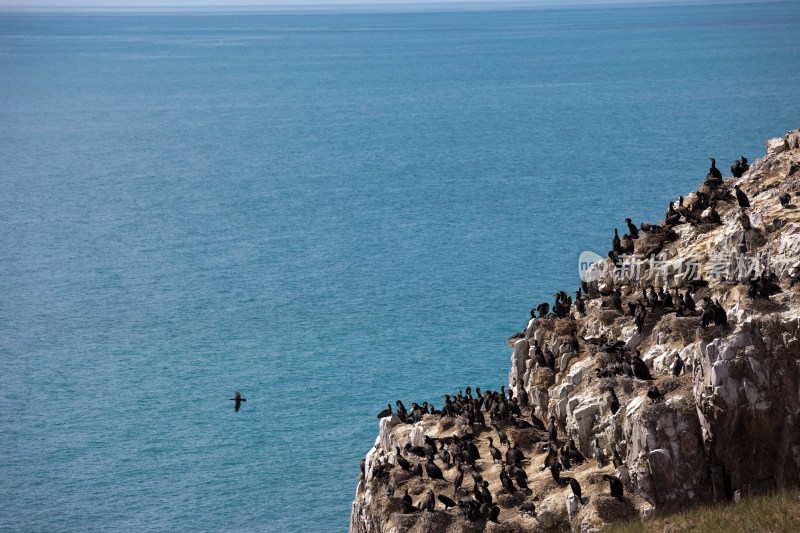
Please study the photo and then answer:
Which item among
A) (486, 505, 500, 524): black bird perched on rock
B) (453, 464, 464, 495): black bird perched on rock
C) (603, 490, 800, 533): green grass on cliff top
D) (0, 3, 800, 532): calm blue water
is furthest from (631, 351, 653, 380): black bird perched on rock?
(0, 3, 800, 532): calm blue water

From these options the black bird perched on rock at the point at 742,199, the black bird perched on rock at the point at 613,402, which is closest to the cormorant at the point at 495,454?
the black bird perched on rock at the point at 613,402

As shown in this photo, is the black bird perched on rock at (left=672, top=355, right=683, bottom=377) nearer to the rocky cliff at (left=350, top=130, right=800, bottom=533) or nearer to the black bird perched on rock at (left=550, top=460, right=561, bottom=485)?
the rocky cliff at (left=350, top=130, right=800, bottom=533)

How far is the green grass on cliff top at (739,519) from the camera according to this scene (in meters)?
36.9

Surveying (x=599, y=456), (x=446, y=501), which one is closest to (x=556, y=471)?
(x=599, y=456)

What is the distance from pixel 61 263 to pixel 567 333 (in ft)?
356

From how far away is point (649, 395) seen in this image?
136 ft

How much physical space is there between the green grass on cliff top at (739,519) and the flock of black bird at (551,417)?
1840 millimetres

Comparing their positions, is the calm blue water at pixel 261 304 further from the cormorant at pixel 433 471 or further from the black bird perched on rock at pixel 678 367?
the black bird perched on rock at pixel 678 367

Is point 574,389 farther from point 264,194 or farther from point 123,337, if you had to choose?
point 264,194

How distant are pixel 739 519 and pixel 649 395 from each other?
5610 mm

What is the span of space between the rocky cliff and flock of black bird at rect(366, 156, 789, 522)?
9 centimetres

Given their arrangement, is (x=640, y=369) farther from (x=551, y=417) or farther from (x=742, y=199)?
(x=742, y=199)

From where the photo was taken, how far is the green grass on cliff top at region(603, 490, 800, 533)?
121ft

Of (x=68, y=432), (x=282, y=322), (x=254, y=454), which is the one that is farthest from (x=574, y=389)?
(x=282, y=322)
